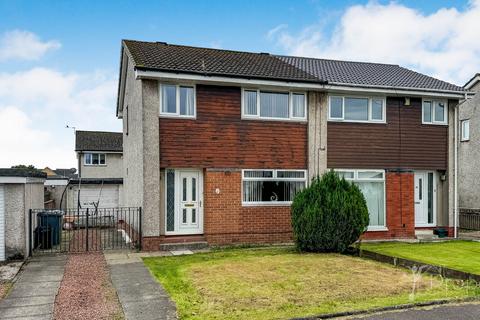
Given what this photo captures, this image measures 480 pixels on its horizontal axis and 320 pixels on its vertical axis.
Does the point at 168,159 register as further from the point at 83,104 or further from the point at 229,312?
the point at 83,104

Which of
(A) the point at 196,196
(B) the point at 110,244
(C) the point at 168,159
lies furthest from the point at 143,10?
(B) the point at 110,244

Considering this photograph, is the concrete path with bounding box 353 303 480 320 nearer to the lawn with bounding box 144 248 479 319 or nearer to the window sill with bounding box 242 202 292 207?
the lawn with bounding box 144 248 479 319

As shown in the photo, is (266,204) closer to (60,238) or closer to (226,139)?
(226,139)

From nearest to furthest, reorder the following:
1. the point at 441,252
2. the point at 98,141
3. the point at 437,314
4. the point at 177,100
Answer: the point at 437,314
the point at 441,252
the point at 177,100
the point at 98,141

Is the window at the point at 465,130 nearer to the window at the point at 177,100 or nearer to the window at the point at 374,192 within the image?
the window at the point at 374,192

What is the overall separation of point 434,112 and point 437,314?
35.6 ft

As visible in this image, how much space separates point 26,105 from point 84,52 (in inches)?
208

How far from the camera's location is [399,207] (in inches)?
582

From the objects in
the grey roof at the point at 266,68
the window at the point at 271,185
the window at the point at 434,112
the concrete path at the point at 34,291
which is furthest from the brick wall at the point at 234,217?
the window at the point at 434,112

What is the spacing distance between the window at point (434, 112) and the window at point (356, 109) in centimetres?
172

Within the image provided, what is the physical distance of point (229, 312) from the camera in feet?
20.1

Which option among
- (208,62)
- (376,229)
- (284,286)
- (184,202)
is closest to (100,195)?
(184,202)

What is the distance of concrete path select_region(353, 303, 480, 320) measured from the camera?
19.6ft

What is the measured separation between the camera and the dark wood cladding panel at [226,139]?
12.7m
